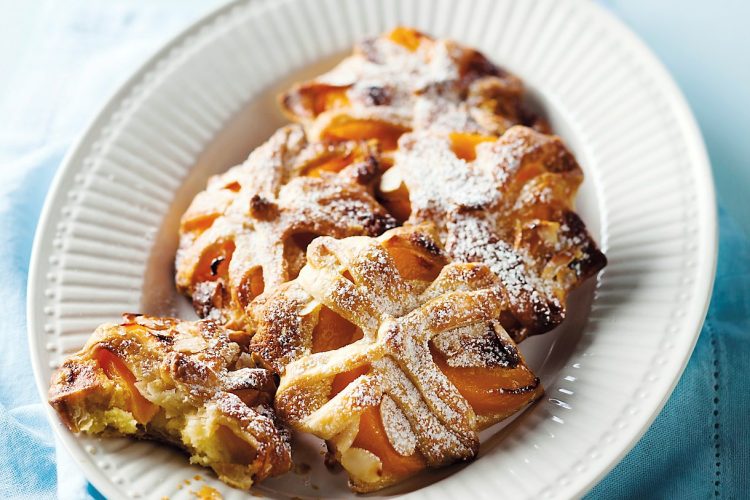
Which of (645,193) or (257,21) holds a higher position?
(257,21)

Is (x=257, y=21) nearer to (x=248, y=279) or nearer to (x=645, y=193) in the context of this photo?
(x=248, y=279)

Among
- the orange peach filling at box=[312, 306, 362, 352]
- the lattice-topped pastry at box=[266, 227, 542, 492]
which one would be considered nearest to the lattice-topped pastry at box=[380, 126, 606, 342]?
the lattice-topped pastry at box=[266, 227, 542, 492]

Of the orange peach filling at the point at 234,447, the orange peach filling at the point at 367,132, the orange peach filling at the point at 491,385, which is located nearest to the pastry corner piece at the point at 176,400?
the orange peach filling at the point at 234,447

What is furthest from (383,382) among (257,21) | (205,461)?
(257,21)

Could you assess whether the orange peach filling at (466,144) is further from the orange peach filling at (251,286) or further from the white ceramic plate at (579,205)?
the orange peach filling at (251,286)

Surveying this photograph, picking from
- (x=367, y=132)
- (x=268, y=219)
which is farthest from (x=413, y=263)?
(x=367, y=132)

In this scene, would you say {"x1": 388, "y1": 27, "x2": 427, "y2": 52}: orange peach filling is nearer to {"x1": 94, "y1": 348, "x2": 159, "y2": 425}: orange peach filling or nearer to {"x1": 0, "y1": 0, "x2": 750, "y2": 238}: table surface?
{"x1": 0, "y1": 0, "x2": 750, "y2": 238}: table surface
